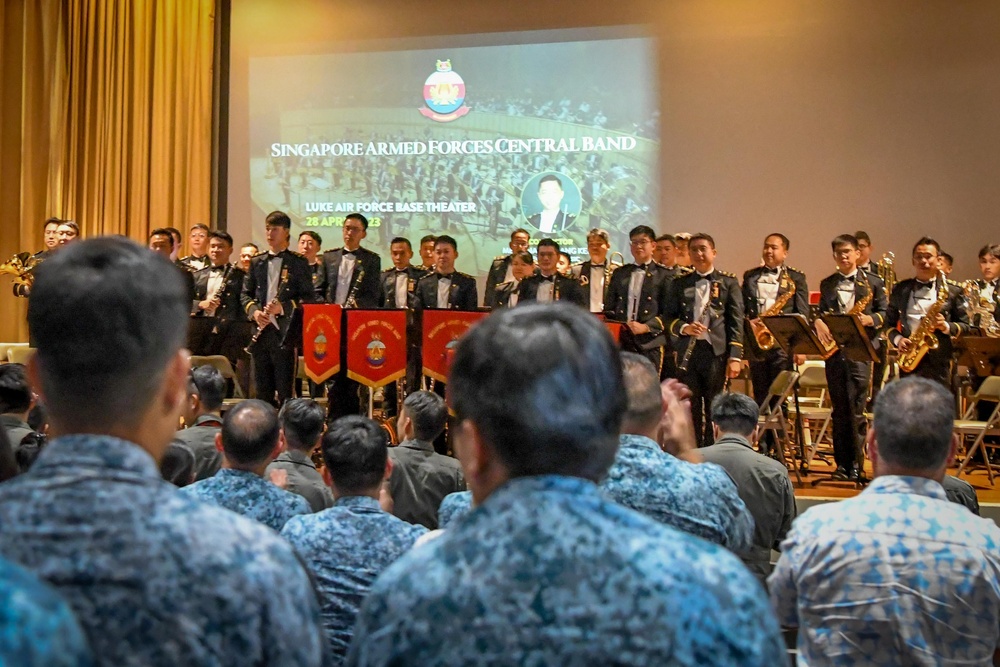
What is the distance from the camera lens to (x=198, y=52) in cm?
1139

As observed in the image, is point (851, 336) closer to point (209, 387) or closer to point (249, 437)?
point (209, 387)

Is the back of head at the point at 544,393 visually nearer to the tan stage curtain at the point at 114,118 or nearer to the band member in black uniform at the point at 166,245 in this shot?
the band member in black uniform at the point at 166,245

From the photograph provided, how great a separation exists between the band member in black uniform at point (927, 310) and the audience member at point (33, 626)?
716cm

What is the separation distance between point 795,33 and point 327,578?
9114mm

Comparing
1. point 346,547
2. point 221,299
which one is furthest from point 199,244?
point 346,547

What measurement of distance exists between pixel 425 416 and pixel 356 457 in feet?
5.27

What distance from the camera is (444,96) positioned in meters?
10.7

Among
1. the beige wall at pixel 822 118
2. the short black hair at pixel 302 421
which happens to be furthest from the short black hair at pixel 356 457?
the beige wall at pixel 822 118

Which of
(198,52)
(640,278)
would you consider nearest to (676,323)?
(640,278)

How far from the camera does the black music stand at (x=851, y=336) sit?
6.36 metres

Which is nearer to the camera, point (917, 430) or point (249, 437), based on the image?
point (917, 430)

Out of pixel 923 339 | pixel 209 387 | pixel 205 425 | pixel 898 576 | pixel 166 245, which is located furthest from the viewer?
pixel 166 245

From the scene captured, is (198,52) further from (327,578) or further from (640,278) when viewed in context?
(327,578)

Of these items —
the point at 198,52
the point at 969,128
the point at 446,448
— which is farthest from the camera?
the point at 198,52
